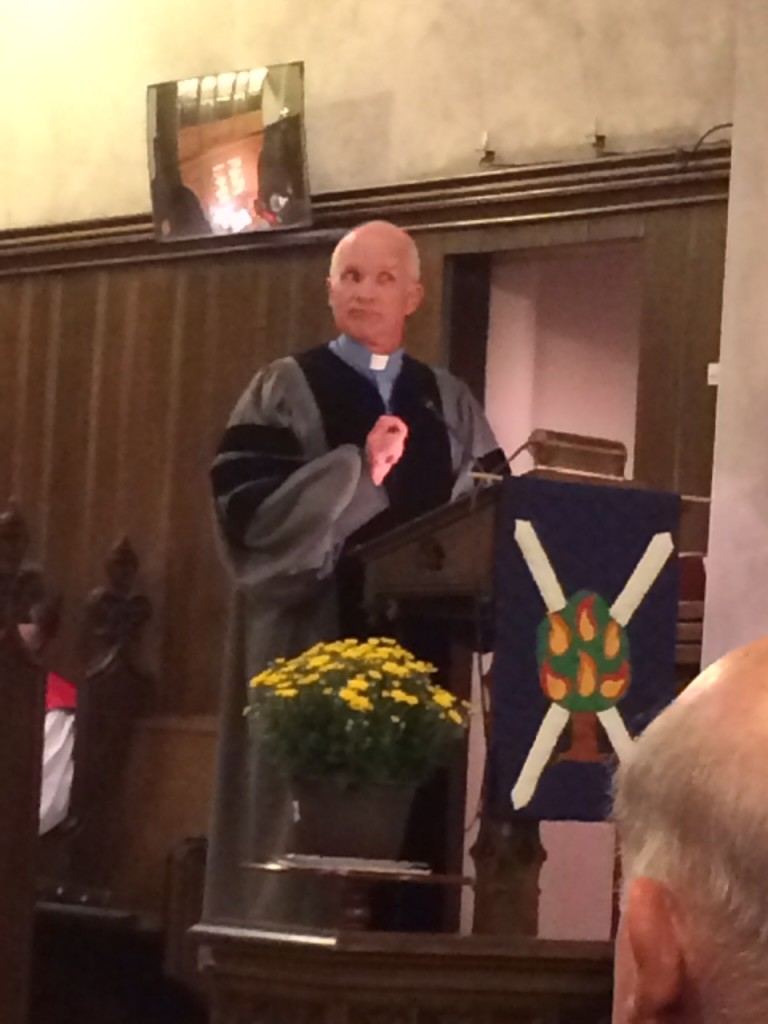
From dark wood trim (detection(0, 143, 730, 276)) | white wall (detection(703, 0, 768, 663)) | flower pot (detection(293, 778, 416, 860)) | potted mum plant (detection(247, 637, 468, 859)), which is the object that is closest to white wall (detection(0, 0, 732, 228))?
dark wood trim (detection(0, 143, 730, 276))

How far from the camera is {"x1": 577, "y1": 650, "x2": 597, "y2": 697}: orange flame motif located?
3926mm

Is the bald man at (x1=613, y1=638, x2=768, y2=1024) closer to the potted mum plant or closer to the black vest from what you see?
the potted mum plant

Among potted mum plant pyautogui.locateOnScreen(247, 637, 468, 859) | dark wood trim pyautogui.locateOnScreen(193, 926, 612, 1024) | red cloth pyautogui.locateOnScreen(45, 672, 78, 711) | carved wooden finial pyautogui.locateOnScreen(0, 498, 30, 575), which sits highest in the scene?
carved wooden finial pyautogui.locateOnScreen(0, 498, 30, 575)

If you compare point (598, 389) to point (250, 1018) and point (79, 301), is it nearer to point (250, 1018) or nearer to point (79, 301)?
point (79, 301)

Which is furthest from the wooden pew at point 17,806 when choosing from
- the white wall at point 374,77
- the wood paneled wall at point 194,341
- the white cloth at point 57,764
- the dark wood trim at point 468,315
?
the white wall at point 374,77

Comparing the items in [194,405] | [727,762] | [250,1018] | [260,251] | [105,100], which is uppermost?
[105,100]

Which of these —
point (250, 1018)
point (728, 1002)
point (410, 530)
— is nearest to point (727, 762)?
point (728, 1002)

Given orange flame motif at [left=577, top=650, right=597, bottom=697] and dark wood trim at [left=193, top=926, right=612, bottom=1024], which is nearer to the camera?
dark wood trim at [left=193, top=926, right=612, bottom=1024]

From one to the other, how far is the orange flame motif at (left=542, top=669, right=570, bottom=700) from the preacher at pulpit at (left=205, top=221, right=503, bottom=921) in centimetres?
103

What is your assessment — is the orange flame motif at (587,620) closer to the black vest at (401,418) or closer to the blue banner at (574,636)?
the blue banner at (574,636)

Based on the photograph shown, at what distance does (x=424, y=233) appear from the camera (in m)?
5.94

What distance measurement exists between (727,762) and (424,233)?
5128 mm

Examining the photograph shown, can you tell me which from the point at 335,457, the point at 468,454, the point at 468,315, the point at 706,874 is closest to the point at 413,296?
the point at 468,454

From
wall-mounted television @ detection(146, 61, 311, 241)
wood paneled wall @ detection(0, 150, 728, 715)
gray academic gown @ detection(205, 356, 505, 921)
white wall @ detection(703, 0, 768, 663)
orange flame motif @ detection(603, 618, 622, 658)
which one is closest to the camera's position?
orange flame motif @ detection(603, 618, 622, 658)
